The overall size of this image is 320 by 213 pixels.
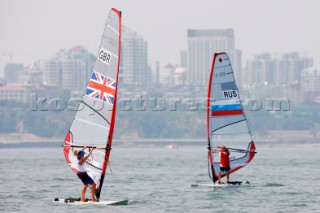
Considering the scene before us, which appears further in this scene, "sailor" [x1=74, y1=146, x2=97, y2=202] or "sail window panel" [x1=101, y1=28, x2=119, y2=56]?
"sail window panel" [x1=101, y1=28, x2=119, y2=56]

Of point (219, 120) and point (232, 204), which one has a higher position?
point (219, 120)

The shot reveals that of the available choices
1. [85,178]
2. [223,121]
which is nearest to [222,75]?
[223,121]

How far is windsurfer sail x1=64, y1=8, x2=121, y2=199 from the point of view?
131 feet

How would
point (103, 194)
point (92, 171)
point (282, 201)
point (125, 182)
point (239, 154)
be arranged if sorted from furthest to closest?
point (125, 182)
point (239, 154)
point (103, 194)
point (282, 201)
point (92, 171)

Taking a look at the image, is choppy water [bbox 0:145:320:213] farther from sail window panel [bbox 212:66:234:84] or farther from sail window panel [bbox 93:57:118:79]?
sail window panel [bbox 212:66:234:84]

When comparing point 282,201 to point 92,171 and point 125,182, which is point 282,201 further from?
point 125,182

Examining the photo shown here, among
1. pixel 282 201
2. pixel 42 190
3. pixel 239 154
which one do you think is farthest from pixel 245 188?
pixel 42 190

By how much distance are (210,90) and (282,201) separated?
8.57 meters

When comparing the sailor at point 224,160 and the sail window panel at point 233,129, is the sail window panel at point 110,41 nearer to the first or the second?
the sailor at point 224,160

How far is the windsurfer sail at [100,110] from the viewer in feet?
131

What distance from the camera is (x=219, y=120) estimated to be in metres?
50.6

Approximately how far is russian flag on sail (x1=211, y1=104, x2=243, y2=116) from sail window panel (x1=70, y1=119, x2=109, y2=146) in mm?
11366

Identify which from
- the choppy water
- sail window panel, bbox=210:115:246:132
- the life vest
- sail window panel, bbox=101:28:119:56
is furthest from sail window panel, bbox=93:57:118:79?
sail window panel, bbox=210:115:246:132

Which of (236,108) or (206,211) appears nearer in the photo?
(206,211)
